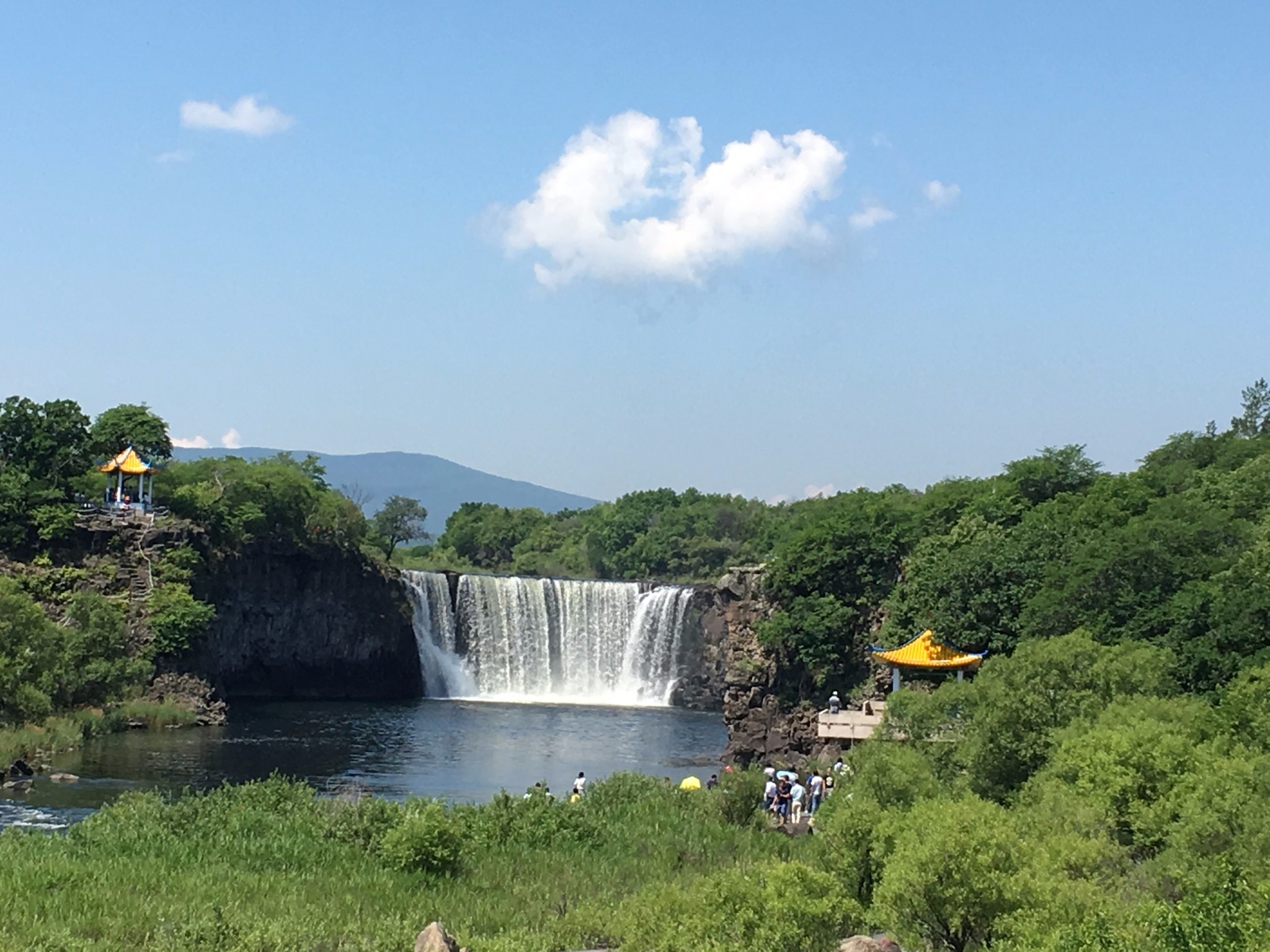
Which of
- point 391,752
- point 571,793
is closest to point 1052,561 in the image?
point 571,793

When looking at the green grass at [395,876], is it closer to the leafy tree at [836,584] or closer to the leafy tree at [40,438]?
the leafy tree at [836,584]

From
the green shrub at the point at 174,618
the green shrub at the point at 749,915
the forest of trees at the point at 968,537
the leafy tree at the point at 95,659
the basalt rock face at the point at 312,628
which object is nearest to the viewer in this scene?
the green shrub at the point at 749,915

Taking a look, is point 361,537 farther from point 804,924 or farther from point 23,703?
point 804,924

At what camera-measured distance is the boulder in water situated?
1870 cm

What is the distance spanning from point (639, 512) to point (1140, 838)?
109m

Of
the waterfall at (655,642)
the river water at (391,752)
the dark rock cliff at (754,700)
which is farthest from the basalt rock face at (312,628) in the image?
the dark rock cliff at (754,700)

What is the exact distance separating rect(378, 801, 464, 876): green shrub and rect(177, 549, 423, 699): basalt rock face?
46589 millimetres

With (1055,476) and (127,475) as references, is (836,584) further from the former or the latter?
(127,475)

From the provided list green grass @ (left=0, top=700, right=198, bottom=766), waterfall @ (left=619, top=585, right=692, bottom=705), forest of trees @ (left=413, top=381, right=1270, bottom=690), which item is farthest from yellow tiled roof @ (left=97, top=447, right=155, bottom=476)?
forest of trees @ (left=413, top=381, right=1270, bottom=690)

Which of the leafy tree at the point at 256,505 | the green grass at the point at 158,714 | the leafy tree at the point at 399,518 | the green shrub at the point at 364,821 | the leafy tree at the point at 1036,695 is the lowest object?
the green grass at the point at 158,714

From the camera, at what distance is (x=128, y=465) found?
67875mm

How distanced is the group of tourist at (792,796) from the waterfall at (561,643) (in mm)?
41438

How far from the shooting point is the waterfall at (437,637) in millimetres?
77812

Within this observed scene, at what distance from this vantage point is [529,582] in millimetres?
78375
